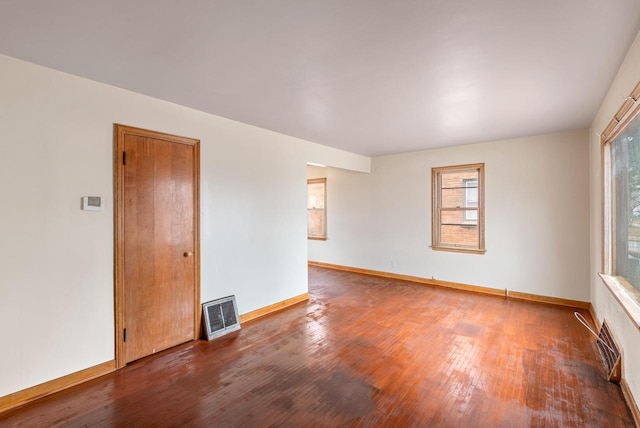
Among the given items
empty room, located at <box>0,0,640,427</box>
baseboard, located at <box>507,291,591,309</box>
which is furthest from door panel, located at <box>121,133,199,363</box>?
baseboard, located at <box>507,291,591,309</box>

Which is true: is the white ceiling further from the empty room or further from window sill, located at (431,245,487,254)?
window sill, located at (431,245,487,254)

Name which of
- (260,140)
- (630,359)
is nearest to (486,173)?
(630,359)

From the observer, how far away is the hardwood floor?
2.08 meters

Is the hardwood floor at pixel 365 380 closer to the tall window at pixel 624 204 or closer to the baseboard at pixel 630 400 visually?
the baseboard at pixel 630 400

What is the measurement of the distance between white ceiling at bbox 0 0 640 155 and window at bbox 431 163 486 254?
1.95m

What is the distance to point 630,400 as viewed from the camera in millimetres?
2174

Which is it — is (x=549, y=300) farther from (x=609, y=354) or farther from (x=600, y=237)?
(x=609, y=354)

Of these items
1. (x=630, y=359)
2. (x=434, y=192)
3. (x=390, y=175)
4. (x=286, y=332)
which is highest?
(x=390, y=175)

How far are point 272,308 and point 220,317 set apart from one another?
90 cm

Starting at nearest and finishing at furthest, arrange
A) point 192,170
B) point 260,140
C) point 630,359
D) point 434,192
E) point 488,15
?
point 488,15, point 630,359, point 192,170, point 260,140, point 434,192

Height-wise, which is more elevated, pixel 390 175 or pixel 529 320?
pixel 390 175

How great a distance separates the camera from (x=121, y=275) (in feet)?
9.08

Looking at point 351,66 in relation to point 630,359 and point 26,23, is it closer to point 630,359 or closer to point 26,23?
point 26,23

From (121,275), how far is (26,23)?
1.93 meters
